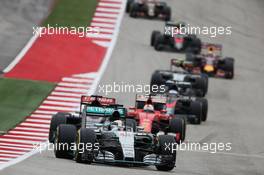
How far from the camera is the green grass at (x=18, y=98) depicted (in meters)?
33.9

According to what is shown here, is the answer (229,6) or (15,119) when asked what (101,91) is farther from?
(229,6)

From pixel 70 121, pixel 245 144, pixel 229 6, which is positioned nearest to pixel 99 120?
pixel 70 121

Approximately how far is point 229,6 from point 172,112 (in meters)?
24.7

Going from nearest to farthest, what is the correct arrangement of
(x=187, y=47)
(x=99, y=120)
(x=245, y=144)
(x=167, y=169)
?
(x=167, y=169) → (x=99, y=120) → (x=245, y=144) → (x=187, y=47)

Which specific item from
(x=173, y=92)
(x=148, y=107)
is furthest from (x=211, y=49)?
(x=148, y=107)

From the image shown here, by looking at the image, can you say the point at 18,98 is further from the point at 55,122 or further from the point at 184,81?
the point at 55,122

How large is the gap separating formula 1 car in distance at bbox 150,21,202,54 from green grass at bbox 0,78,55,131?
32.6 ft

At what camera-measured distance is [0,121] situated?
33.2m

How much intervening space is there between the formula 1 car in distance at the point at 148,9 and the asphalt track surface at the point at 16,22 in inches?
182

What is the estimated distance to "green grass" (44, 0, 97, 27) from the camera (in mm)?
52000

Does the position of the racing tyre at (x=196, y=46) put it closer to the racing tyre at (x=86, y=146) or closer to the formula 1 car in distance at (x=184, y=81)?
the formula 1 car in distance at (x=184, y=81)

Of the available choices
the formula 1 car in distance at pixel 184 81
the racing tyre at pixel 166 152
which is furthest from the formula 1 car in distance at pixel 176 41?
the racing tyre at pixel 166 152

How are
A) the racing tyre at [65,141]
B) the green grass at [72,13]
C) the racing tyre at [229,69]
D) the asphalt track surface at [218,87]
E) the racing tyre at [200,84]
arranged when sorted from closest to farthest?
the racing tyre at [65,141] → the asphalt track surface at [218,87] → the racing tyre at [200,84] → the racing tyre at [229,69] → the green grass at [72,13]

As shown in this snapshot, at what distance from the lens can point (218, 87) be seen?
43.2 metres
